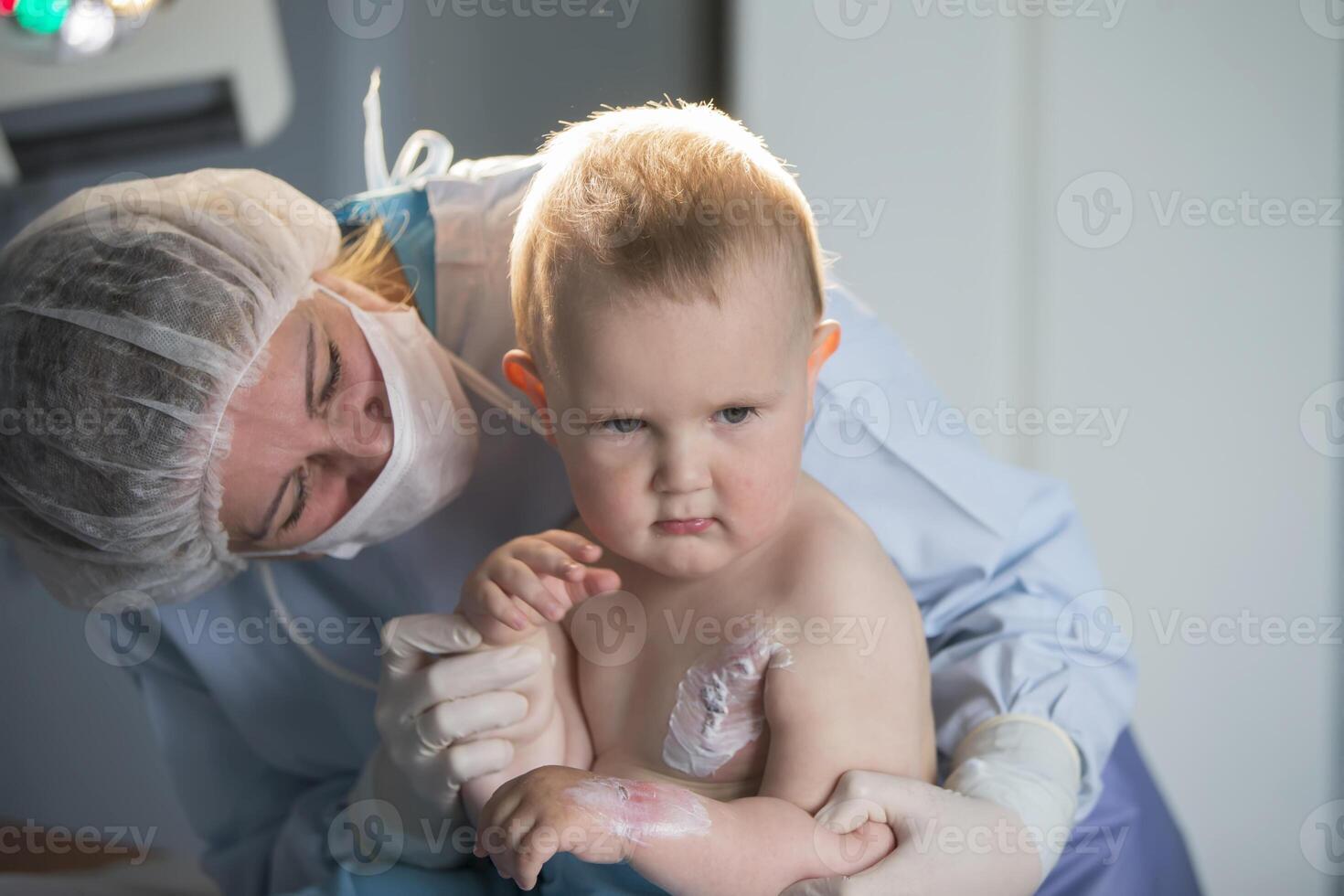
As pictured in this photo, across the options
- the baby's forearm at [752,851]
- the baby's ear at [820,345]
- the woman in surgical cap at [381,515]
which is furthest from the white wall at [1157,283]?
the baby's forearm at [752,851]

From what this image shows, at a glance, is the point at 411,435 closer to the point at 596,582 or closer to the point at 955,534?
the point at 596,582

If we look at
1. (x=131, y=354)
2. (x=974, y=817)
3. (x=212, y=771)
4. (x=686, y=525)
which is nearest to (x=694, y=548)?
(x=686, y=525)

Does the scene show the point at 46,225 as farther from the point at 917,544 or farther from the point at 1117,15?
the point at 1117,15

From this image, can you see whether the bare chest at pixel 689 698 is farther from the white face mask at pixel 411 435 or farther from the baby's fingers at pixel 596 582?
the white face mask at pixel 411 435

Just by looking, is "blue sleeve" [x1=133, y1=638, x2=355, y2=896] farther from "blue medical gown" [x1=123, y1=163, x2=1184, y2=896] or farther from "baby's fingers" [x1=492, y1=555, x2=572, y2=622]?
"baby's fingers" [x1=492, y1=555, x2=572, y2=622]

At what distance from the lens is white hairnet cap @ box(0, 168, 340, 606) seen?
719mm

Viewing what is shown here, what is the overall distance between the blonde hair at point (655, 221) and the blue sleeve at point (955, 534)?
17cm

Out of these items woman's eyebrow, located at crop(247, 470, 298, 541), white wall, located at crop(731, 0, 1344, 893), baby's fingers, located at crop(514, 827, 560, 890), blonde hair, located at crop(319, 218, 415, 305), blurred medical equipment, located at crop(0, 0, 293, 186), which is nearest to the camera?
baby's fingers, located at crop(514, 827, 560, 890)

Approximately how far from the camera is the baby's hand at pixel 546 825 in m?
0.57

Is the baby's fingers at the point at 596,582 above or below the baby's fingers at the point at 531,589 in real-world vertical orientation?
above

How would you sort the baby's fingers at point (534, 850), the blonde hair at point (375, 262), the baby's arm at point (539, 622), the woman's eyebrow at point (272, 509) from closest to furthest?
the baby's fingers at point (534, 850) → the baby's arm at point (539, 622) → the woman's eyebrow at point (272, 509) → the blonde hair at point (375, 262)

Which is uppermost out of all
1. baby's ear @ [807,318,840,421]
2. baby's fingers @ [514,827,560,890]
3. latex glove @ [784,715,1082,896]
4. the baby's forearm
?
baby's ear @ [807,318,840,421]

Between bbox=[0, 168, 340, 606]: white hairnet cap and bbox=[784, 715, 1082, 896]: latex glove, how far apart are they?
47 cm

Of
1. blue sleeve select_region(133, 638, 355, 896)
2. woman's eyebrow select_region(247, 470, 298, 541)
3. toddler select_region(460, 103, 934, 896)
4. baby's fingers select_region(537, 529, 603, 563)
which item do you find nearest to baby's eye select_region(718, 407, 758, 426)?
toddler select_region(460, 103, 934, 896)
